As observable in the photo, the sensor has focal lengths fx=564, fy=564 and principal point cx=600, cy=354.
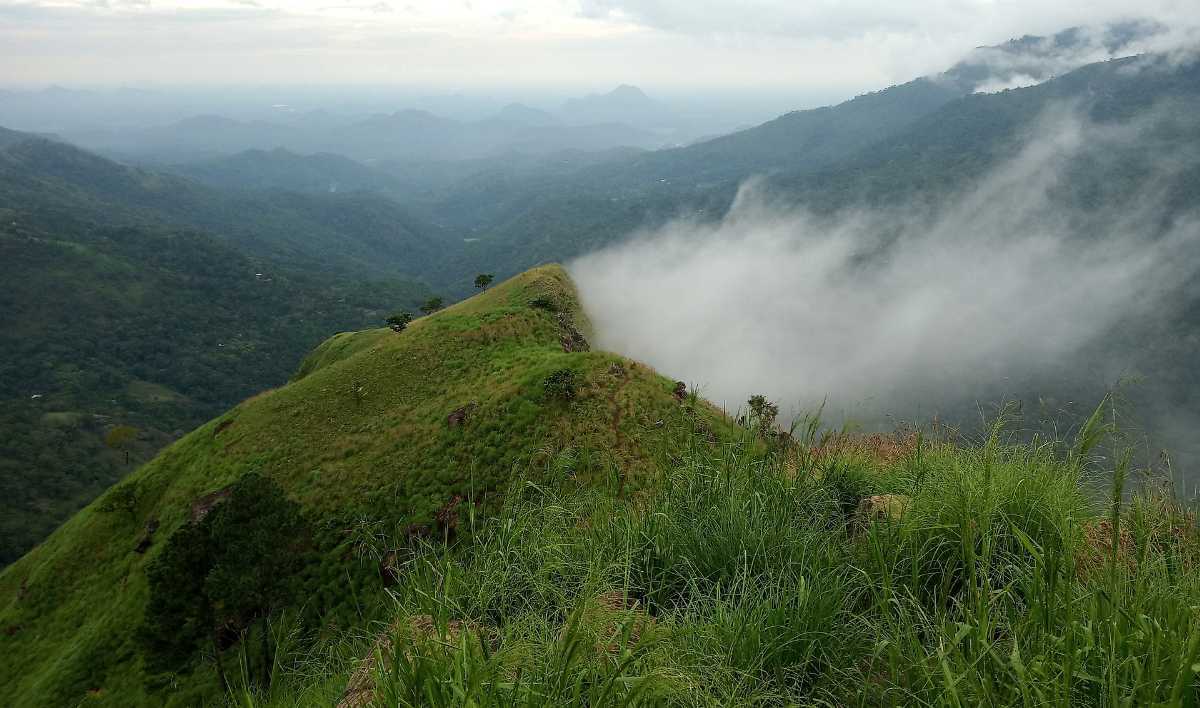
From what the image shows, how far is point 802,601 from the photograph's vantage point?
4035 millimetres

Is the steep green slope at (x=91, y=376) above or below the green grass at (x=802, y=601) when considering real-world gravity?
below

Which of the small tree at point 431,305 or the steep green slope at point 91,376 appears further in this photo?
the steep green slope at point 91,376

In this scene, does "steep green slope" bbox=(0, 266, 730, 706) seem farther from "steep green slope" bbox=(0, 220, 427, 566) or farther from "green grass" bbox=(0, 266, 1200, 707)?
"steep green slope" bbox=(0, 220, 427, 566)

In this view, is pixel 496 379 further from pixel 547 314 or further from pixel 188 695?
pixel 188 695

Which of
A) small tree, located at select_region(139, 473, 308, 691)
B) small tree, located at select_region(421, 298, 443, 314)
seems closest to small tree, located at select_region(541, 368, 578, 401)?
small tree, located at select_region(139, 473, 308, 691)

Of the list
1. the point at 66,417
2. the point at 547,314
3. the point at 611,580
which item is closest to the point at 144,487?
the point at 547,314

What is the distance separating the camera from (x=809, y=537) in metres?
4.91

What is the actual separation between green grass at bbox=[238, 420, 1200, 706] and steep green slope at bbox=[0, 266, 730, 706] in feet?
43.4

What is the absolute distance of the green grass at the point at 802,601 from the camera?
128 inches

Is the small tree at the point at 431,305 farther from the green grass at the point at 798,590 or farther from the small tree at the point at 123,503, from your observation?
the green grass at the point at 798,590

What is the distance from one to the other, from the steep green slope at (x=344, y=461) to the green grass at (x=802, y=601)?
1322 cm

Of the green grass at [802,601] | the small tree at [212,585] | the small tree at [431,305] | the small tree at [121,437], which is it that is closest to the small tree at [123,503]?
the small tree at [212,585]

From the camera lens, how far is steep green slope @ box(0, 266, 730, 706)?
2342 cm

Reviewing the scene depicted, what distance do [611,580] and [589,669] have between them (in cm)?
169
